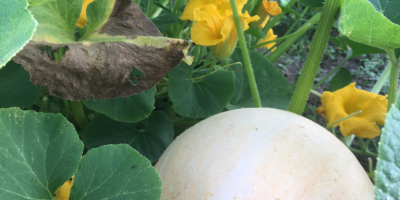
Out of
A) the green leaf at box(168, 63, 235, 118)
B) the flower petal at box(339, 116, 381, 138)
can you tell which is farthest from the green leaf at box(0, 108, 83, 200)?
the flower petal at box(339, 116, 381, 138)

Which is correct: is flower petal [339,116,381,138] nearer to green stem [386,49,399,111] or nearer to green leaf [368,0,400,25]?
green stem [386,49,399,111]

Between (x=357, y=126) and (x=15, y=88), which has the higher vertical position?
(x=15, y=88)

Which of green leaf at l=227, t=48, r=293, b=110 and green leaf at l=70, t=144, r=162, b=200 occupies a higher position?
green leaf at l=70, t=144, r=162, b=200

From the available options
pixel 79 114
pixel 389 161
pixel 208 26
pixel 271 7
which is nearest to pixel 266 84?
pixel 271 7

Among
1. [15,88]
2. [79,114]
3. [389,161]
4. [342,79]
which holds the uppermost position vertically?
[389,161]

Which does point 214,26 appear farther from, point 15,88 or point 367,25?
point 15,88

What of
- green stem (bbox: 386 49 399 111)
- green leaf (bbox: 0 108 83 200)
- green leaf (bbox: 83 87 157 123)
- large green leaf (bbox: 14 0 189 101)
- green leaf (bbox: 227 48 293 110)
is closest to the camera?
green leaf (bbox: 0 108 83 200)
